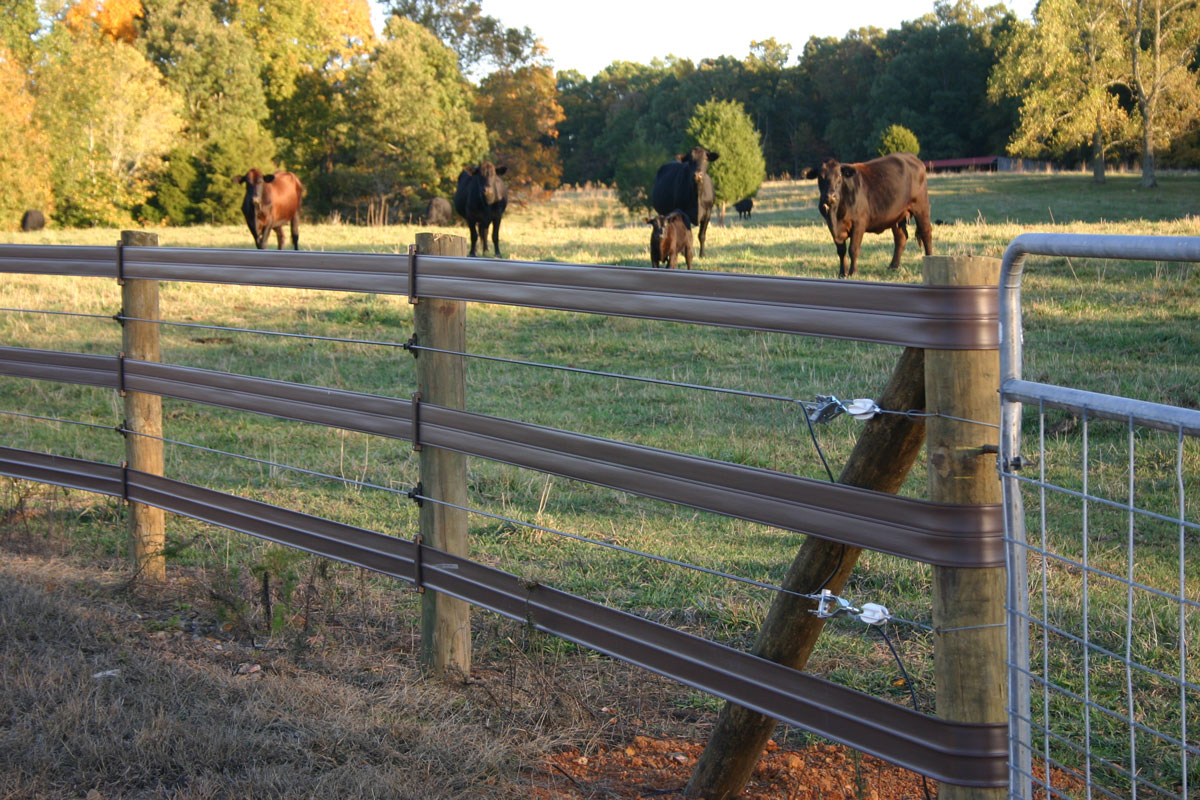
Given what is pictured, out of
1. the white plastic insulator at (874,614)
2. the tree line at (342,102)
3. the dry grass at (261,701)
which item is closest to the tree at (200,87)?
the tree line at (342,102)

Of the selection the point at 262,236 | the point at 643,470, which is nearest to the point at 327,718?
the point at 643,470

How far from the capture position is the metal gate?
1964 millimetres

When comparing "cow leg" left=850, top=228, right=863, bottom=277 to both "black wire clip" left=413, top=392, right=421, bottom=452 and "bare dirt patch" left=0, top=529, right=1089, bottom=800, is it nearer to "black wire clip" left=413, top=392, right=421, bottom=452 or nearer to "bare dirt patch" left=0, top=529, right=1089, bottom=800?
"bare dirt patch" left=0, top=529, right=1089, bottom=800

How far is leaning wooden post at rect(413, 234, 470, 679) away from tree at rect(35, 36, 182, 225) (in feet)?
144

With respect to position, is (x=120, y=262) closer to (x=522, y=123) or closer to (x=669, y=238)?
(x=669, y=238)

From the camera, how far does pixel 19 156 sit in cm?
3759

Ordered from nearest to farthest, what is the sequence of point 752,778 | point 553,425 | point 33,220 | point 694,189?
point 752,778 → point 553,425 → point 694,189 → point 33,220

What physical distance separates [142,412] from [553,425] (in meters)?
3.79

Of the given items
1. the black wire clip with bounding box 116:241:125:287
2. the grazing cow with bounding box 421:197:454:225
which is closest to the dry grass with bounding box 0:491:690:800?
the black wire clip with bounding box 116:241:125:287

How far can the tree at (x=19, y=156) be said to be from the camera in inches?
1463

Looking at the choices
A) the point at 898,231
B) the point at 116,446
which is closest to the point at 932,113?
the point at 898,231

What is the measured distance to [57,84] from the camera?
42.2 metres

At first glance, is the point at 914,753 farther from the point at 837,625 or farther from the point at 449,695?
the point at 837,625

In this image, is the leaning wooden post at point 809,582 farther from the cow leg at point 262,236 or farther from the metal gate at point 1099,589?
the cow leg at point 262,236
